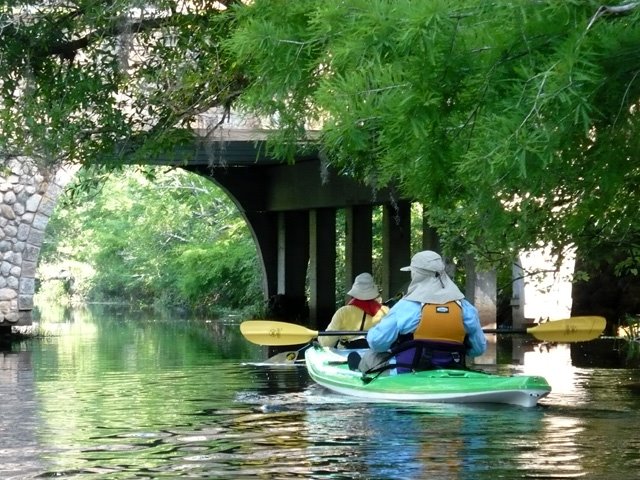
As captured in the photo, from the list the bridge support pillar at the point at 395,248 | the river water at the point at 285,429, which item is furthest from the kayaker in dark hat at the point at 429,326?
the bridge support pillar at the point at 395,248

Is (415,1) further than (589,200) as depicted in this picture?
No

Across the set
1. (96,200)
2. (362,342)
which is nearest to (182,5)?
(362,342)

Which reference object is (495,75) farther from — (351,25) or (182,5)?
(182,5)

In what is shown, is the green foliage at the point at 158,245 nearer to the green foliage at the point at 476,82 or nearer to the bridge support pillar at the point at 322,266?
the bridge support pillar at the point at 322,266

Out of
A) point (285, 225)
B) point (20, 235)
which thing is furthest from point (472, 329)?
point (285, 225)

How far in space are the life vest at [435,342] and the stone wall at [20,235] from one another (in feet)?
40.8

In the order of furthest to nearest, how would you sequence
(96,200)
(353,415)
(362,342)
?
(96,200) < (362,342) < (353,415)

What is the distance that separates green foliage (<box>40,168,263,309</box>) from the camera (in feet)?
132

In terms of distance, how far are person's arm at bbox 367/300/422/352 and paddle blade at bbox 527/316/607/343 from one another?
9.80 ft

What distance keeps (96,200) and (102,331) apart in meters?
25.1

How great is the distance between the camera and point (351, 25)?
265 inches

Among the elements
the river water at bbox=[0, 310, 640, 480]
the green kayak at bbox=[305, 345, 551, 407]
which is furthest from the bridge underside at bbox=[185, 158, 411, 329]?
the green kayak at bbox=[305, 345, 551, 407]

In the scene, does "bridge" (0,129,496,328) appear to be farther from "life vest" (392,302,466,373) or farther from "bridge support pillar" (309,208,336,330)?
"life vest" (392,302,466,373)

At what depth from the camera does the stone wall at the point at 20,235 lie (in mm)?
22531
